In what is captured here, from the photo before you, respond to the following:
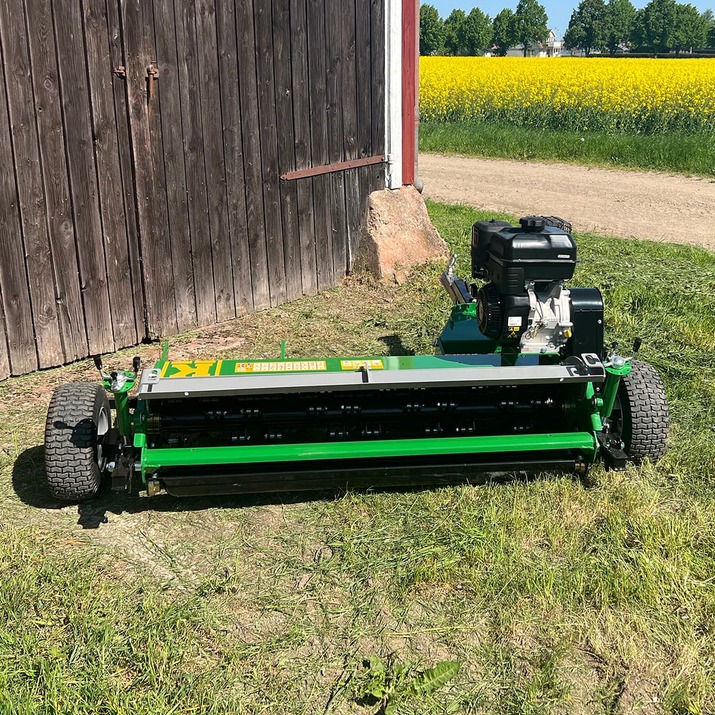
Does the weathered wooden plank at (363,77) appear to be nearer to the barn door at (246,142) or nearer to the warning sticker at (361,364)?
the barn door at (246,142)

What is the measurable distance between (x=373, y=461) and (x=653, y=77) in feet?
65.4

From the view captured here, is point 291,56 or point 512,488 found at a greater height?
point 291,56

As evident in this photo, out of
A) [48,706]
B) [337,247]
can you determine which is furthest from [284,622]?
[337,247]

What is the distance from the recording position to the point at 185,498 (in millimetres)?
4273

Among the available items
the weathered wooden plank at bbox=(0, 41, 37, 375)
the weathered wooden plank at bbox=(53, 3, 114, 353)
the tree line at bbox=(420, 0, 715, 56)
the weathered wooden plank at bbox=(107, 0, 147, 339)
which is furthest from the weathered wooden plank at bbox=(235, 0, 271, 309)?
the tree line at bbox=(420, 0, 715, 56)

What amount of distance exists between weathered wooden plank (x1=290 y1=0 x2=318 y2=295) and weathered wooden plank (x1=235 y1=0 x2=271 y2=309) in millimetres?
477

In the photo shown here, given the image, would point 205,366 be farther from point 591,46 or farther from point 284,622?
point 591,46

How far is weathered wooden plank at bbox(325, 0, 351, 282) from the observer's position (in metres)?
7.52

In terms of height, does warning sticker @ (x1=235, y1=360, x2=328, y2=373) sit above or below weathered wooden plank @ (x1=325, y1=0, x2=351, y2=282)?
below

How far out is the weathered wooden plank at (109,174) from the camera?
571 cm

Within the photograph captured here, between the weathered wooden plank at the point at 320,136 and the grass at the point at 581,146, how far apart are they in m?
9.88

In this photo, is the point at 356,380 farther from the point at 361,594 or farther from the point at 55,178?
the point at 55,178

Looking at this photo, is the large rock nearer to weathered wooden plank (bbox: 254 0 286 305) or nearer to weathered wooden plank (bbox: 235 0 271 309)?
weathered wooden plank (bbox: 254 0 286 305)

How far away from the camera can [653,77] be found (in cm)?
2097
